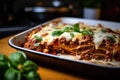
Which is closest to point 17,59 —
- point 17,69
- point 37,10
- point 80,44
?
point 17,69

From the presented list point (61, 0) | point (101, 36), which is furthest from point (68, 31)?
point (61, 0)

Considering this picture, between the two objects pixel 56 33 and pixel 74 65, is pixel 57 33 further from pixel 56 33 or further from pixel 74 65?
pixel 74 65

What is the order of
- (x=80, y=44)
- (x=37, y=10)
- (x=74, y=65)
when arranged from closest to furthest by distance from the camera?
(x=74, y=65) < (x=80, y=44) < (x=37, y=10)

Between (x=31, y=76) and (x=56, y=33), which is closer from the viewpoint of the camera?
(x=31, y=76)

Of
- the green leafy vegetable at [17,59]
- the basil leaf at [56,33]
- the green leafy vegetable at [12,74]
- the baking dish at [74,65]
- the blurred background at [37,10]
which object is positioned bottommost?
the baking dish at [74,65]

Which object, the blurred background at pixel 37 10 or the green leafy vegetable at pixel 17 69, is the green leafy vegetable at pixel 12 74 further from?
the blurred background at pixel 37 10

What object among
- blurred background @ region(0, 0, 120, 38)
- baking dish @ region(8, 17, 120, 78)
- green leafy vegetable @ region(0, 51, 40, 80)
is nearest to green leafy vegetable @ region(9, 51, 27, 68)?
green leafy vegetable @ region(0, 51, 40, 80)

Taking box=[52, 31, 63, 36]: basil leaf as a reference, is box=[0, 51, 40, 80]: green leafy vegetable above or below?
below

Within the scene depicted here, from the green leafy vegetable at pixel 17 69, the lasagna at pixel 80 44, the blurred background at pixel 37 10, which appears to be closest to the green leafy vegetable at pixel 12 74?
the green leafy vegetable at pixel 17 69

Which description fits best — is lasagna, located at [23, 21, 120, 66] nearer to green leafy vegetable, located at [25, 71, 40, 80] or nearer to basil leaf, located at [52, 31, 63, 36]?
basil leaf, located at [52, 31, 63, 36]

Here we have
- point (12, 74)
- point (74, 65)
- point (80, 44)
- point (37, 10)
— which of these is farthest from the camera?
point (37, 10)
